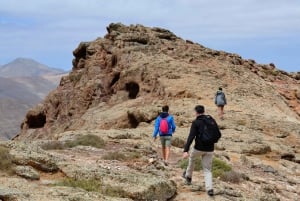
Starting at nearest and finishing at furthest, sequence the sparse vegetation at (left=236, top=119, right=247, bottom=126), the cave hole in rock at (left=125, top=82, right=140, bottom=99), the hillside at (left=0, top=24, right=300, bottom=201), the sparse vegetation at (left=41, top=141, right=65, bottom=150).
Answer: the hillside at (left=0, top=24, right=300, bottom=201), the sparse vegetation at (left=41, top=141, right=65, bottom=150), the sparse vegetation at (left=236, top=119, right=247, bottom=126), the cave hole in rock at (left=125, top=82, right=140, bottom=99)

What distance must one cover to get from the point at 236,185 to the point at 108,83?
26.2 m

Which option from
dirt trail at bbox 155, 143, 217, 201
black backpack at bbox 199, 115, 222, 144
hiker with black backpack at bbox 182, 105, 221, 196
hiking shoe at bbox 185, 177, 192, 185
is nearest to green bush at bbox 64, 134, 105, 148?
Answer: dirt trail at bbox 155, 143, 217, 201

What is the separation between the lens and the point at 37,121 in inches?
1852

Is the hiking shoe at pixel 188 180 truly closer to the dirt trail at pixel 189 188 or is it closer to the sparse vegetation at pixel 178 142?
the dirt trail at pixel 189 188

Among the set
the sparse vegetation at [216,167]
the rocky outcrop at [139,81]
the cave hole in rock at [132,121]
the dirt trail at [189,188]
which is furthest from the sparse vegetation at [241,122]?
the dirt trail at [189,188]

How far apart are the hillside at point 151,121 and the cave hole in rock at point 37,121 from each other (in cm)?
9

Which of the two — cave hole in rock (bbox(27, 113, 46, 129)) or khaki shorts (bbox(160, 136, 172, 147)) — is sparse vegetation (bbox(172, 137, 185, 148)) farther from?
cave hole in rock (bbox(27, 113, 46, 129))

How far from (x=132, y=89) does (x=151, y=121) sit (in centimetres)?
954

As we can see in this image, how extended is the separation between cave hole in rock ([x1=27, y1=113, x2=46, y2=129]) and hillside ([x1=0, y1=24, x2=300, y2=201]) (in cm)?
9

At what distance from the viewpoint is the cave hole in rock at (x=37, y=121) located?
153 ft

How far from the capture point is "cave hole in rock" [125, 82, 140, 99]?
130 feet

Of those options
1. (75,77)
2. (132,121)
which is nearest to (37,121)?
(75,77)

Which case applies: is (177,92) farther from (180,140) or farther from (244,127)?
(180,140)

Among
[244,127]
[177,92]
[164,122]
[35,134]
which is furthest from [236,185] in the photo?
[35,134]
